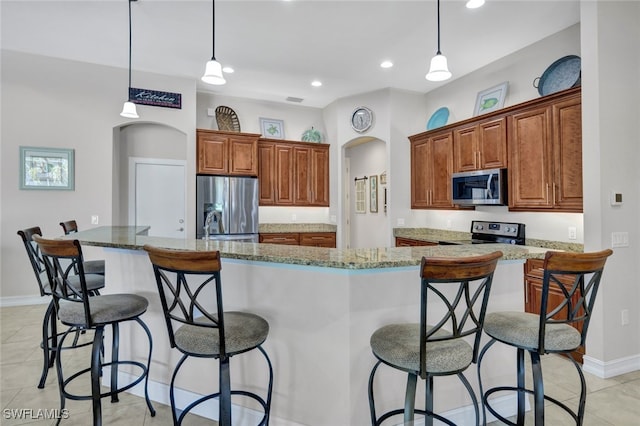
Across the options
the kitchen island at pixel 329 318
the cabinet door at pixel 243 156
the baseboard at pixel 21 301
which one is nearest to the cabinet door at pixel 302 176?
the cabinet door at pixel 243 156

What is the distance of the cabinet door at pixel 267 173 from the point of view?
5734 millimetres

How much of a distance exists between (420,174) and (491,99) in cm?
137

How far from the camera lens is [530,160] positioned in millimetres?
3570

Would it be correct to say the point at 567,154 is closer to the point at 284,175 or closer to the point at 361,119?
the point at 361,119

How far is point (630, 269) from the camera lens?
2.85m

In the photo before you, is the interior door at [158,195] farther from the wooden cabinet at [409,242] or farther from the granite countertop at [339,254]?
the wooden cabinet at [409,242]

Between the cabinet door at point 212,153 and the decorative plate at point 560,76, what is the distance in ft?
13.7

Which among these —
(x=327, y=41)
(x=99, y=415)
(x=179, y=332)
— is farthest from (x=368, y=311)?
(x=327, y=41)

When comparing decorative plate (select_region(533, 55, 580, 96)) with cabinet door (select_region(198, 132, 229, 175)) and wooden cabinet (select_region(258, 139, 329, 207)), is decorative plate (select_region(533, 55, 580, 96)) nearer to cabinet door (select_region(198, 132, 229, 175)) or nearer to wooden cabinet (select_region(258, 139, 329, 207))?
wooden cabinet (select_region(258, 139, 329, 207))

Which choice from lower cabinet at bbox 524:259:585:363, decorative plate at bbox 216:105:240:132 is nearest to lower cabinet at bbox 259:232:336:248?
decorative plate at bbox 216:105:240:132

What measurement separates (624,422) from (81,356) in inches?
161

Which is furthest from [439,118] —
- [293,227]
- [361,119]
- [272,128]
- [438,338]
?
[438,338]

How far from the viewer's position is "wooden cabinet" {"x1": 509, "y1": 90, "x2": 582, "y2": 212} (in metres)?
3.13

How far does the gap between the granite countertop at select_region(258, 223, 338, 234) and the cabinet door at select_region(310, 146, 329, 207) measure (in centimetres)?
42
